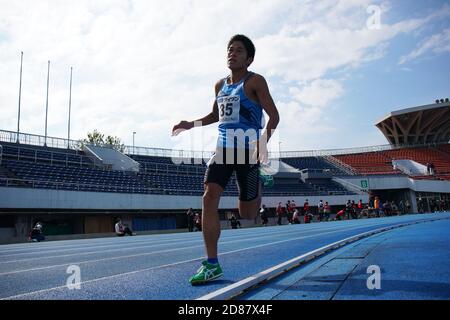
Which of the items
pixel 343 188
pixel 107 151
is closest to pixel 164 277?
pixel 107 151

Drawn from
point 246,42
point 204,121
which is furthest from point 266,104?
point 204,121

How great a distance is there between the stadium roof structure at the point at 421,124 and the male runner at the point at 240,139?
2313 inches

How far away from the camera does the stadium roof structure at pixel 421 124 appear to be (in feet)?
176

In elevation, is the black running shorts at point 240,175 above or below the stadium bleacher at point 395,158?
below

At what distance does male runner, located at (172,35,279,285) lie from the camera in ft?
10.9

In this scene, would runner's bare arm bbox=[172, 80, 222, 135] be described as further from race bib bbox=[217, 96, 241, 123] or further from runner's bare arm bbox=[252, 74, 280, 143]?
runner's bare arm bbox=[252, 74, 280, 143]

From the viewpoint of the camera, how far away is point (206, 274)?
9.85 ft

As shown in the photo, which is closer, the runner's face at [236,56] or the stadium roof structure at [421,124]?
the runner's face at [236,56]

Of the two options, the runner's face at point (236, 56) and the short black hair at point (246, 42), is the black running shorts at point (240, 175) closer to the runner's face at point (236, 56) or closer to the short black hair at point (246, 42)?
the runner's face at point (236, 56)

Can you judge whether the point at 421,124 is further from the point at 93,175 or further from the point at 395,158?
the point at 93,175

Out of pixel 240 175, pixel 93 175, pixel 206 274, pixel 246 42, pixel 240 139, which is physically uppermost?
pixel 93 175

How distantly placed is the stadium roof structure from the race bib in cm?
5890

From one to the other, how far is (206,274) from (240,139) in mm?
1298

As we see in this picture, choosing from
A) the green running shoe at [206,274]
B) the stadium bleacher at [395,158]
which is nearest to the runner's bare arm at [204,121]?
the green running shoe at [206,274]
